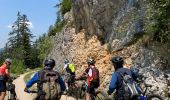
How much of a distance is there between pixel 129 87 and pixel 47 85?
5.94ft

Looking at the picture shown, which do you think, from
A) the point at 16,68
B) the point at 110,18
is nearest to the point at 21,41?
the point at 16,68

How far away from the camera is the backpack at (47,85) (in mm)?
10492

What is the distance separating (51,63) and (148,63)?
10.00m

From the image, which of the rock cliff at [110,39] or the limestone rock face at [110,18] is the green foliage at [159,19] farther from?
the limestone rock face at [110,18]

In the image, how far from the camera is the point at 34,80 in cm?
1058

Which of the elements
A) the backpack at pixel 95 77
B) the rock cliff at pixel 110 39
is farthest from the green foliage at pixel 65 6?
the backpack at pixel 95 77

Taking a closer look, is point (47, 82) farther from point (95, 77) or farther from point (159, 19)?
point (159, 19)

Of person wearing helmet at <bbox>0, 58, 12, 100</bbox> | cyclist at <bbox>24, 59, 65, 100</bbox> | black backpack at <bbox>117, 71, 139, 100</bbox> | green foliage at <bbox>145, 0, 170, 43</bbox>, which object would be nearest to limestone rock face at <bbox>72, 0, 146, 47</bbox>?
green foliage at <bbox>145, 0, 170, 43</bbox>

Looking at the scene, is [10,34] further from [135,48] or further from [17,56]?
[135,48]

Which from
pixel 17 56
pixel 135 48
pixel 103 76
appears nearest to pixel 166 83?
pixel 135 48

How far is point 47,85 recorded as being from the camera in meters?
10.5

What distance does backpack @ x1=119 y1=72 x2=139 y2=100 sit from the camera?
10378 millimetres

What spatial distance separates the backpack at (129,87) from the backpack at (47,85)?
1.52m

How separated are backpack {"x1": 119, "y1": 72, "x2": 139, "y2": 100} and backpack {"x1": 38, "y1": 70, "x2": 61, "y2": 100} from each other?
1.52 m
